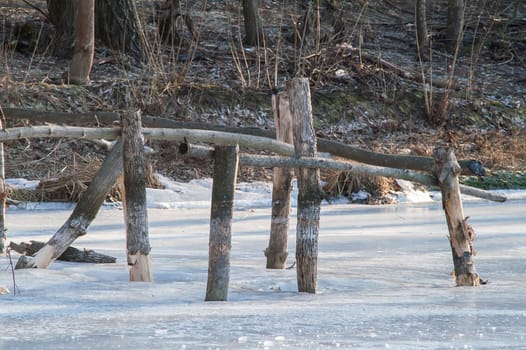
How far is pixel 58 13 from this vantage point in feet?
50.9

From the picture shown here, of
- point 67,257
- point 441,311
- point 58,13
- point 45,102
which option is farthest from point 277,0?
point 441,311

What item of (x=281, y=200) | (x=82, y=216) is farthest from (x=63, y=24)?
(x=82, y=216)

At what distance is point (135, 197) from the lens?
17.7 feet

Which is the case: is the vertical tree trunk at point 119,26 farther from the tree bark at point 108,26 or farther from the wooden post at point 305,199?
the wooden post at point 305,199

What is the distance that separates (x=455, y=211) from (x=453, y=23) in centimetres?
1341

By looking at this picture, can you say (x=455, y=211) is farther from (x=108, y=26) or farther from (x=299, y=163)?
(x=108, y=26)

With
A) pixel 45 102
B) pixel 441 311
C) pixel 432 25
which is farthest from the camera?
pixel 432 25

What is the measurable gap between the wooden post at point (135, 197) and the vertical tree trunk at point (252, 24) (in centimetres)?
1152

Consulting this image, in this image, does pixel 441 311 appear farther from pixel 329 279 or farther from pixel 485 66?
pixel 485 66

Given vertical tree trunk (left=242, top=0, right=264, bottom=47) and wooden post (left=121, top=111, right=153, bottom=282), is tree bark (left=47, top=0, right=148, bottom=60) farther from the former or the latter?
wooden post (left=121, top=111, right=153, bottom=282)

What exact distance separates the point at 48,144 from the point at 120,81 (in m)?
1.86

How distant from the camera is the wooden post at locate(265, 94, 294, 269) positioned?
658 centimetres

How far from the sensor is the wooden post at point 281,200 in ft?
21.6

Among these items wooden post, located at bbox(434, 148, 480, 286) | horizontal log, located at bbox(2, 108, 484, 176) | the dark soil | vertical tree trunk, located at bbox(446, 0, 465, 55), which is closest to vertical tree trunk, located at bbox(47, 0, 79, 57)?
the dark soil
